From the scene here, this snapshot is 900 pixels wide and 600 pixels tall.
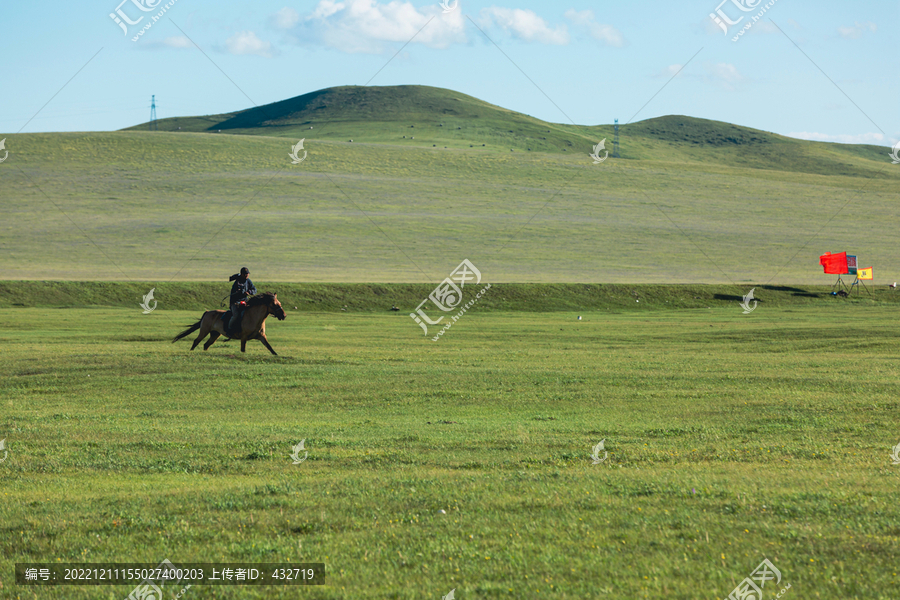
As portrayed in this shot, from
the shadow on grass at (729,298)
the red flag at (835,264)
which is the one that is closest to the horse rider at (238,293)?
the shadow on grass at (729,298)

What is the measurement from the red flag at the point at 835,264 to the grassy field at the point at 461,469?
3494cm

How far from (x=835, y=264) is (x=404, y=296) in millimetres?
34306

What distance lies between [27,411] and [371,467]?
31.6 feet

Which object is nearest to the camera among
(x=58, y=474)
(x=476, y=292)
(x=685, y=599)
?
(x=685, y=599)

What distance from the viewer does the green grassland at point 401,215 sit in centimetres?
6075

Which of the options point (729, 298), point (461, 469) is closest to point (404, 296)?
point (729, 298)

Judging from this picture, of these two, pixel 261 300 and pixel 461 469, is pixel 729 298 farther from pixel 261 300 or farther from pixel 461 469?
pixel 461 469

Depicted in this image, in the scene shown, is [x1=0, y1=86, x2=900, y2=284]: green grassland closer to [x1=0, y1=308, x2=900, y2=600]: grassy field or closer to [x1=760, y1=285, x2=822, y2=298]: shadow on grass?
[x1=760, y1=285, x2=822, y2=298]: shadow on grass

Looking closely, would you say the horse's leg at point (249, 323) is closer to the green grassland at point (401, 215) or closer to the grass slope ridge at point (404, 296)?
the grass slope ridge at point (404, 296)

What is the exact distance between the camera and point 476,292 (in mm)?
50969

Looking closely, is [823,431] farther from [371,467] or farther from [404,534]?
[404,534]

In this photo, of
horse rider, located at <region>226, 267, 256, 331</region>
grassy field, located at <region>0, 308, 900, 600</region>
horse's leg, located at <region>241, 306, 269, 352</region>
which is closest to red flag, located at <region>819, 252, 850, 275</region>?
grassy field, located at <region>0, 308, 900, 600</region>

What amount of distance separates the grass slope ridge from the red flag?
3479mm

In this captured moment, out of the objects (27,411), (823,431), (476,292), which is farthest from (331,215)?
(823,431)
